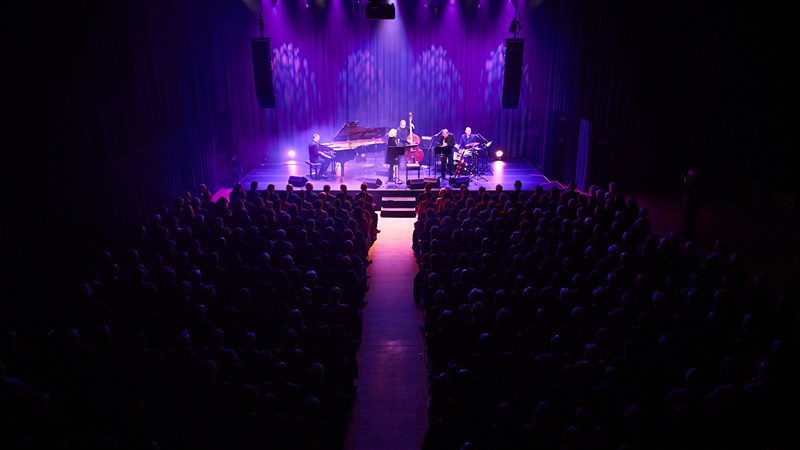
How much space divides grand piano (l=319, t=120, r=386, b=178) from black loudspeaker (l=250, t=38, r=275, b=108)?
6.19ft

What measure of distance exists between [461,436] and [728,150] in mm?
7222

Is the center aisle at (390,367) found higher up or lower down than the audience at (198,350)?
lower down

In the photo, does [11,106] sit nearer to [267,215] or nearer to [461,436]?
[267,215]

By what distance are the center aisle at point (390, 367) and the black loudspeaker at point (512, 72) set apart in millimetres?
6628

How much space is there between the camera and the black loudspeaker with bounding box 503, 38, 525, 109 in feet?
48.7

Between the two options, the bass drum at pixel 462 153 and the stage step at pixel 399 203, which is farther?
the bass drum at pixel 462 153

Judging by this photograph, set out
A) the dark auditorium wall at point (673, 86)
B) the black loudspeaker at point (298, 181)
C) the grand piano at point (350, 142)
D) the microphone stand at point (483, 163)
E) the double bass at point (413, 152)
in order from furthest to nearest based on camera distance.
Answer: the microphone stand at point (483, 163), the double bass at point (413, 152), the grand piano at point (350, 142), the black loudspeaker at point (298, 181), the dark auditorium wall at point (673, 86)

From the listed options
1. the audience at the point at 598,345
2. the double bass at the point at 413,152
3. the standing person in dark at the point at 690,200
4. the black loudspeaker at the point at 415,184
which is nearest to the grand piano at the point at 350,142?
the double bass at the point at 413,152

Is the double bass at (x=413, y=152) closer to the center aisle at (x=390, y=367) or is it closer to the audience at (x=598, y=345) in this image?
the center aisle at (x=390, y=367)

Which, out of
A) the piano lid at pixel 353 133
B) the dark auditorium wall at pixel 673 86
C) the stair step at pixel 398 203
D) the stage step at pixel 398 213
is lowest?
the stage step at pixel 398 213

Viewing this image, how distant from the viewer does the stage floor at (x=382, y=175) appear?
1451 cm

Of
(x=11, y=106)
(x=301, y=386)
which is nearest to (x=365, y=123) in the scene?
(x=11, y=106)

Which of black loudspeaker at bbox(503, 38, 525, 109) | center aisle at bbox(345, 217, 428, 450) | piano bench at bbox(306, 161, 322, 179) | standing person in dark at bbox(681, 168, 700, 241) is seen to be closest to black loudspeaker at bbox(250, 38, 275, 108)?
piano bench at bbox(306, 161, 322, 179)

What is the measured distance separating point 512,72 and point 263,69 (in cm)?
635
